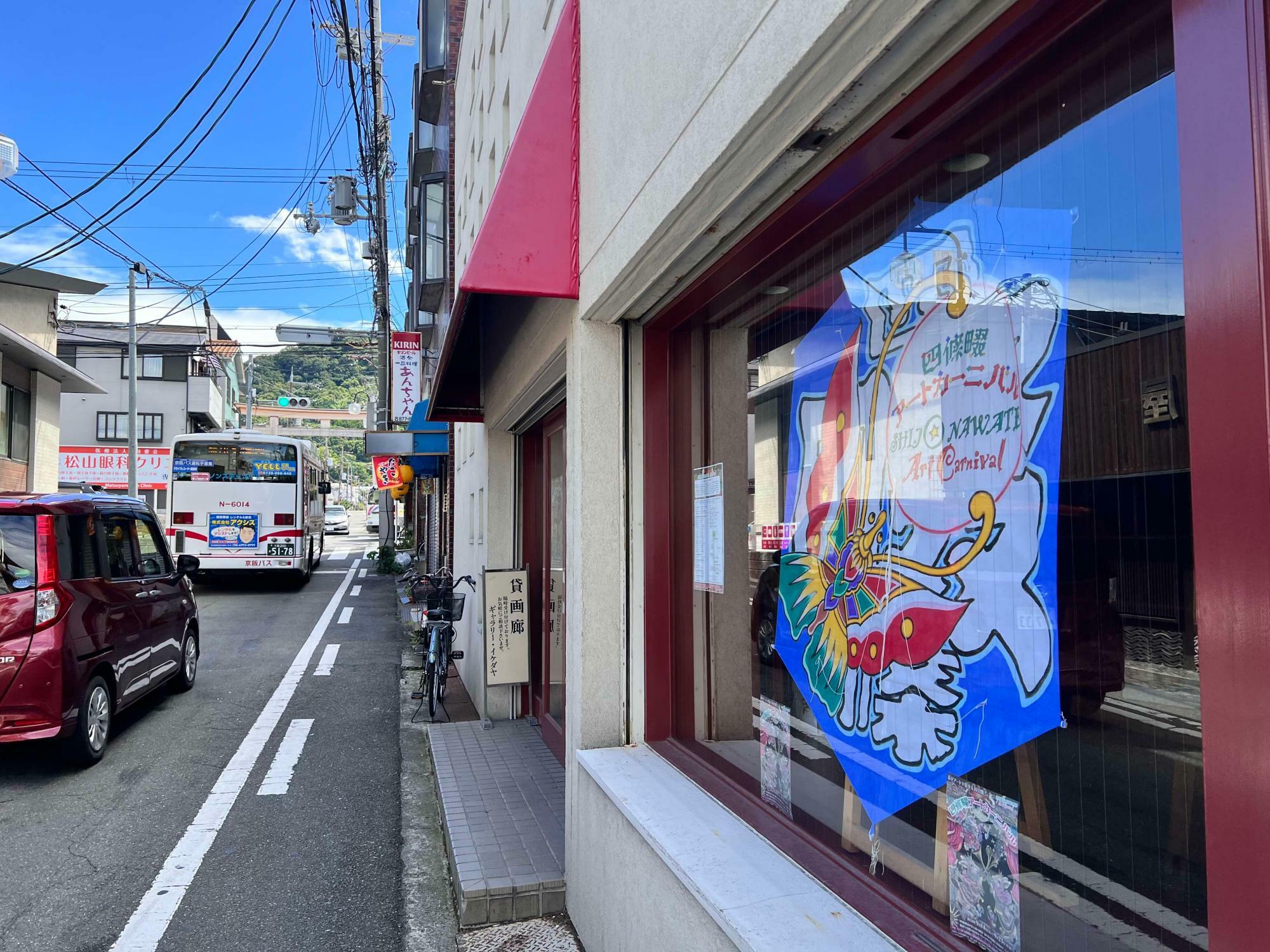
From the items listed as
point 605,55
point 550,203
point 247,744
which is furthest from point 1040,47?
point 247,744

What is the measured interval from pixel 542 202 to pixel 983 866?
3.22 meters

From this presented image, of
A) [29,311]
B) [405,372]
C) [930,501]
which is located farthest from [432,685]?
[29,311]

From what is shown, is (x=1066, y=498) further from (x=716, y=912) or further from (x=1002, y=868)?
(x=716, y=912)

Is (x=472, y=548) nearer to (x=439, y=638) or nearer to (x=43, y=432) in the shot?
(x=439, y=638)

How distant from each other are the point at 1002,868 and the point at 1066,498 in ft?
2.61

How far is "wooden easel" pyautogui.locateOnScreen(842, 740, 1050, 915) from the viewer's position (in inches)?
68.3

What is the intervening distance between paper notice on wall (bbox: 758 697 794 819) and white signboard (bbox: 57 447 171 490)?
4284 cm

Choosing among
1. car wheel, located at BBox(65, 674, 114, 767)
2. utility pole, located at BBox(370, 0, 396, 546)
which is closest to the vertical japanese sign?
utility pole, located at BBox(370, 0, 396, 546)

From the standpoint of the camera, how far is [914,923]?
6.64 ft

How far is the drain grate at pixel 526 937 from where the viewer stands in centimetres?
376

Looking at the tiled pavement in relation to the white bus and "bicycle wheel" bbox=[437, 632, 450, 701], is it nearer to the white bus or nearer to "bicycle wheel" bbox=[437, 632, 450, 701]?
"bicycle wheel" bbox=[437, 632, 450, 701]

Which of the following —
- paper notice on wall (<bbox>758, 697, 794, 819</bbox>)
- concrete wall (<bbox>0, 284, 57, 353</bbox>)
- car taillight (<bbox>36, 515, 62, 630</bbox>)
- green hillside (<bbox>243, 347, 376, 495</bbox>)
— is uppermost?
green hillside (<bbox>243, 347, 376, 495</bbox>)

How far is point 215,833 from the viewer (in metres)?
5.21

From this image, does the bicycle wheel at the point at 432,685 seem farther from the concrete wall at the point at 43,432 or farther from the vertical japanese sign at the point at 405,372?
the concrete wall at the point at 43,432
